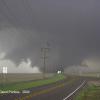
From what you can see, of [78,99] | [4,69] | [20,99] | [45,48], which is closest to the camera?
[20,99]

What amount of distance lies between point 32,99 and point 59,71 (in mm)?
158913

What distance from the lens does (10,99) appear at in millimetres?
32750

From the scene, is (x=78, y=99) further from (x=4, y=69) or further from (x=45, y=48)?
(x=45, y=48)

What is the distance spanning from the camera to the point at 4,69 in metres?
55.7

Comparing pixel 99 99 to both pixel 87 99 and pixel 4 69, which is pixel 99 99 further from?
pixel 4 69

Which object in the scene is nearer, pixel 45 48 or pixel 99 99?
pixel 99 99

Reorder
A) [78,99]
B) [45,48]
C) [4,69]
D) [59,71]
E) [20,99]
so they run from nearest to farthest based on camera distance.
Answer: [20,99], [78,99], [4,69], [45,48], [59,71]

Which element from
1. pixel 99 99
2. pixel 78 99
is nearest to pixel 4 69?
pixel 78 99

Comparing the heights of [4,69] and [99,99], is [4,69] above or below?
above

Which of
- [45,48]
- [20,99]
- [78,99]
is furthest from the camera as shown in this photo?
[45,48]

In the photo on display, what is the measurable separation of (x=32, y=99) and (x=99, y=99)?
673 cm

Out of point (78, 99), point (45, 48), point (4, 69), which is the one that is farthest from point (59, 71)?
point (78, 99)

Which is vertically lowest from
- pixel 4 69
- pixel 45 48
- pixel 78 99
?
pixel 78 99

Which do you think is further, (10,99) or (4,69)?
(4,69)
